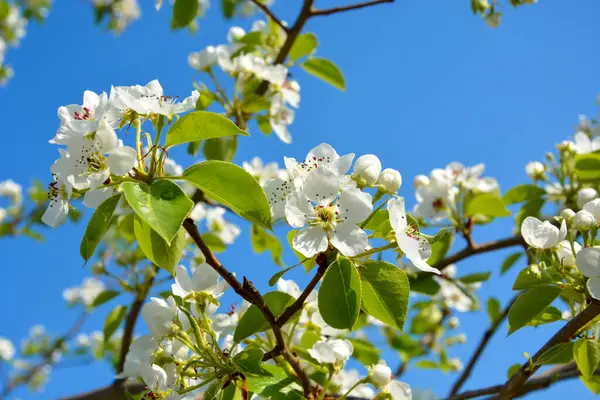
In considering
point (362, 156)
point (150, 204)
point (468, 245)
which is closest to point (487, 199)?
point (468, 245)

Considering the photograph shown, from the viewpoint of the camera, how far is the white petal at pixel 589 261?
4.79ft

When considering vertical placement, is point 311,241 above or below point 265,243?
below

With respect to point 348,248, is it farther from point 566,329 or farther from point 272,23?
point 272,23

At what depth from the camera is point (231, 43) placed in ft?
11.8

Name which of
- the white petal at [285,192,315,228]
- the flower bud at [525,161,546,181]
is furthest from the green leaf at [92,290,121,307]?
the flower bud at [525,161,546,181]

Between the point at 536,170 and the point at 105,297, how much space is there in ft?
7.93

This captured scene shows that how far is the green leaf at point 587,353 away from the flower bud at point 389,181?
2.15 feet

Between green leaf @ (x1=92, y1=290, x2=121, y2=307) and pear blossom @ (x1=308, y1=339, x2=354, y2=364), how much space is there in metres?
1.79

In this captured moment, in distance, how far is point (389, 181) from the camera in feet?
5.35

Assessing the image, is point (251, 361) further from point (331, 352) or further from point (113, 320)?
point (113, 320)

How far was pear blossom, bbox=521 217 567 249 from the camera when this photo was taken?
5.63 ft

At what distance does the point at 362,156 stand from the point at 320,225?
0.25 m

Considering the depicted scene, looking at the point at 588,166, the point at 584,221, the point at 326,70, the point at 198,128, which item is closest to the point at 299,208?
the point at 198,128

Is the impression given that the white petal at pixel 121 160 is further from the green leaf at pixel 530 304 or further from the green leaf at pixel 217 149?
the green leaf at pixel 217 149
